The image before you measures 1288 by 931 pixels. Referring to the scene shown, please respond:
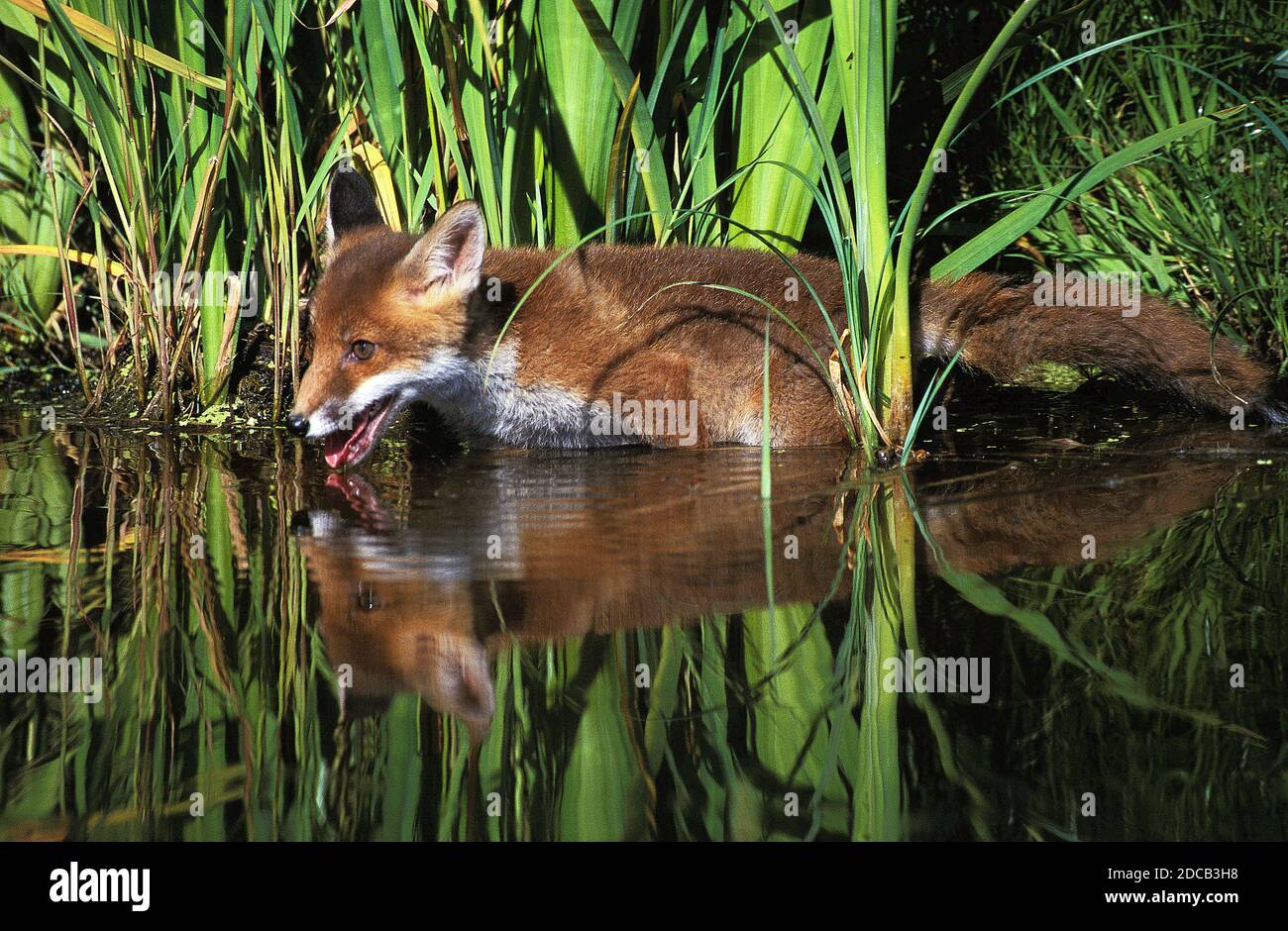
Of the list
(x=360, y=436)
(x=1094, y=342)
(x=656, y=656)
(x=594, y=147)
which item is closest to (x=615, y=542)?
(x=656, y=656)

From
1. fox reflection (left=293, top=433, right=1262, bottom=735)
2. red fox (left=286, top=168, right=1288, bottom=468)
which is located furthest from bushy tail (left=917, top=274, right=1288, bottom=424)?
fox reflection (left=293, top=433, right=1262, bottom=735)

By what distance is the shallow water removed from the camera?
2.20 m

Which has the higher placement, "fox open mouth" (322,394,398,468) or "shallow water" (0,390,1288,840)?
"fox open mouth" (322,394,398,468)

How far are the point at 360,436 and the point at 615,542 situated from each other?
1.80 meters

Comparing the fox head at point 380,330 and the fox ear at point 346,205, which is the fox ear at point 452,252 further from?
the fox ear at point 346,205

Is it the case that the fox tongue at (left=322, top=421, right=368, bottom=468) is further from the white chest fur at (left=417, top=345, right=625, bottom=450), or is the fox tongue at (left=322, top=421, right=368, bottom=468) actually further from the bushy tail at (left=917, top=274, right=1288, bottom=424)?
the bushy tail at (left=917, top=274, right=1288, bottom=424)

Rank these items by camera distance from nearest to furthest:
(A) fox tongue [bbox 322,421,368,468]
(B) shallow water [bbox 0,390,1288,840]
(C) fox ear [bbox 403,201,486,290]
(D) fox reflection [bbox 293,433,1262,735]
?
(B) shallow water [bbox 0,390,1288,840] → (D) fox reflection [bbox 293,433,1262,735] → (C) fox ear [bbox 403,201,486,290] → (A) fox tongue [bbox 322,421,368,468]

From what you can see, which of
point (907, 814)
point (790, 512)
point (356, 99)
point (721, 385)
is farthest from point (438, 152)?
point (907, 814)

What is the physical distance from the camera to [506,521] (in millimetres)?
3951

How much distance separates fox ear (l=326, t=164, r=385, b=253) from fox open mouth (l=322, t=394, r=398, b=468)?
2.81 ft

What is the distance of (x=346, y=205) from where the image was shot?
549cm

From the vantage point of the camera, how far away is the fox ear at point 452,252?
4727 mm
